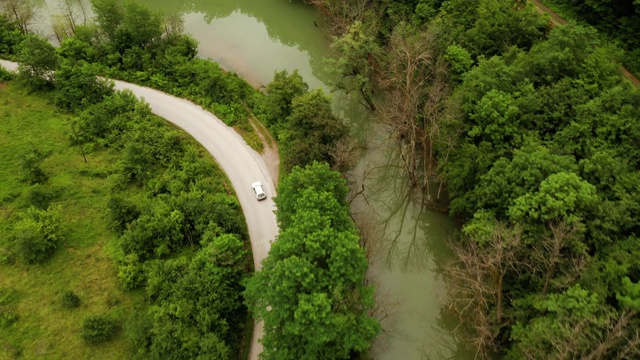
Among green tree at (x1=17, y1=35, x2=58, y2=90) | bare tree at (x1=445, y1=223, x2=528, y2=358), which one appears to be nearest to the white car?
bare tree at (x1=445, y1=223, x2=528, y2=358)

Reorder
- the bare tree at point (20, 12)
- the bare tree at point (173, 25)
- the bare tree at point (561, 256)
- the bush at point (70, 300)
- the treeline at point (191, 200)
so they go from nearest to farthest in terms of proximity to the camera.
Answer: the bare tree at point (561, 256) → the treeline at point (191, 200) → the bush at point (70, 300) → the bare tree at point (173, 25) → the bare tree at point (20, 12)

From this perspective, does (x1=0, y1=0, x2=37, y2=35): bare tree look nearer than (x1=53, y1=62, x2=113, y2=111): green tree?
No

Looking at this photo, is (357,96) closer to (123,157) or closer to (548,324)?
(123,157)

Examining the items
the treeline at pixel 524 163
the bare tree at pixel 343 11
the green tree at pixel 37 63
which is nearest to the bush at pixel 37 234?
the green tree at pixel 37 63

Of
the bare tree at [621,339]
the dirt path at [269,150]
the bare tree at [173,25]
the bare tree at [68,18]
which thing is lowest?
the bare tree at [621,339]

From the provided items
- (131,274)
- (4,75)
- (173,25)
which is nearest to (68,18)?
(4,75)

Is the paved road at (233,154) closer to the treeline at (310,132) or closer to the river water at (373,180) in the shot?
the treeline at (310,132)

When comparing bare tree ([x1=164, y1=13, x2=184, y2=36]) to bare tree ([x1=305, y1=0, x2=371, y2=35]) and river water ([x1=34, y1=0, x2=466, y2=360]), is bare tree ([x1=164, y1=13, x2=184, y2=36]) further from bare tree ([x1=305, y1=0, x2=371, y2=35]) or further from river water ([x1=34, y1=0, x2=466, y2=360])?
bare tree ([x1=305, y1=0, x2=371, y2=35])
